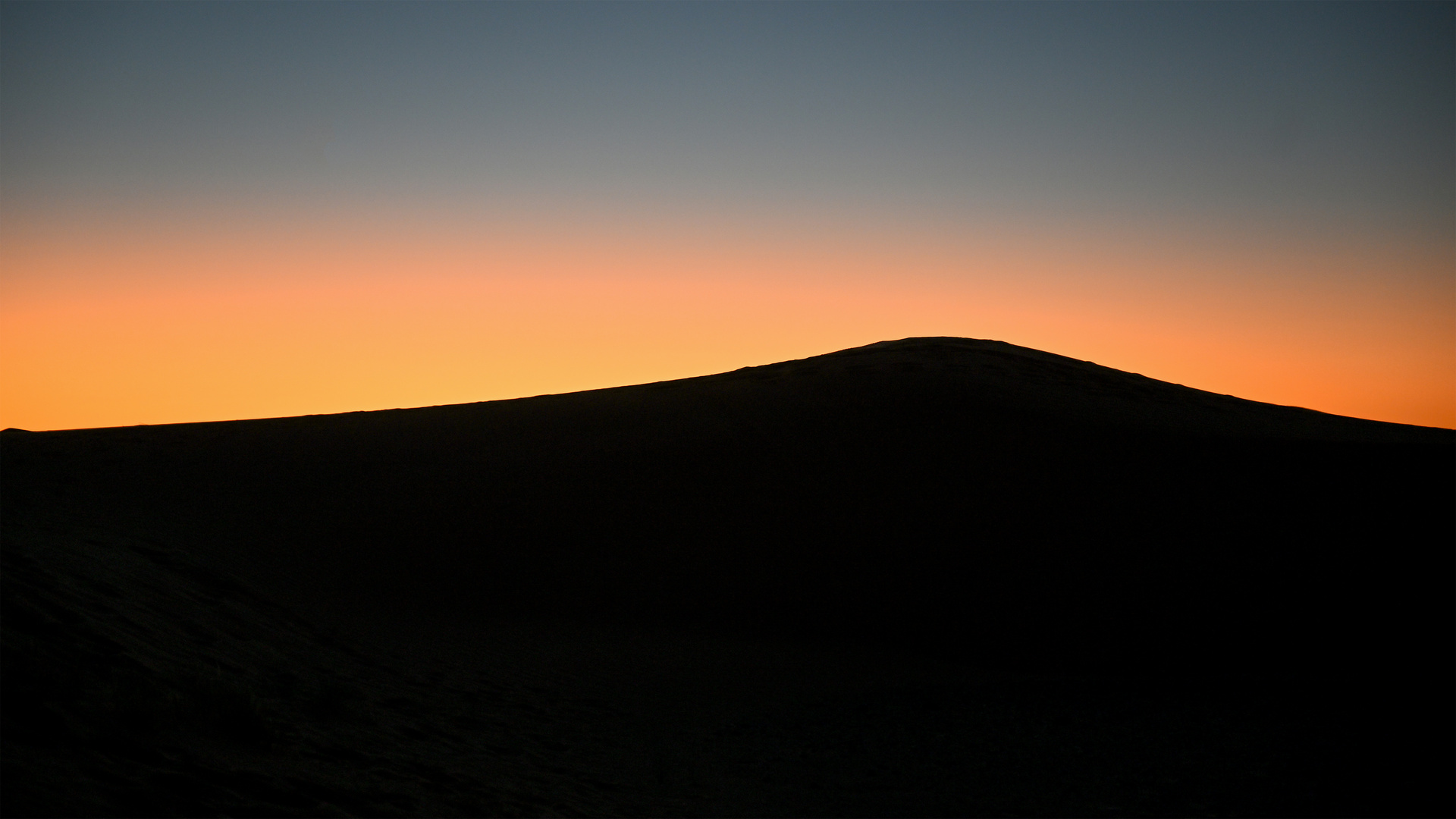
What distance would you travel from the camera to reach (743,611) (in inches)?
554

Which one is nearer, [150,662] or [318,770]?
→ [318,770]

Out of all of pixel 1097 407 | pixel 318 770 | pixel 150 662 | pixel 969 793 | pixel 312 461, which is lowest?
pixel 969 793

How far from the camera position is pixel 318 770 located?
5.86 meters

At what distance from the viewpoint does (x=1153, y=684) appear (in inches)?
403

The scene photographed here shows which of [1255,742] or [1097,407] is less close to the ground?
[1097,407]

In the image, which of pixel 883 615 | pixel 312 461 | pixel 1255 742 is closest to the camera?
pixel 1255 742

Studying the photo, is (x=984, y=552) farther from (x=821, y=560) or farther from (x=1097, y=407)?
(x=1097, y=407)

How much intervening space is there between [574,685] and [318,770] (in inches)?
193

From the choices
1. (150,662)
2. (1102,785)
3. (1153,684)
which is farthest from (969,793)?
(150,662)

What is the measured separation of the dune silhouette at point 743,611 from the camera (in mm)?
6477

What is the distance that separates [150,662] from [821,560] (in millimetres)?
10508

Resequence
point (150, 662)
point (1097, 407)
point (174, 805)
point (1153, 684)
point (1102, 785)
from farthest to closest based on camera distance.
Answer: point (1097, 407), point (1153, 684), point (1102, 785), point (150, 662), point (174, 805)

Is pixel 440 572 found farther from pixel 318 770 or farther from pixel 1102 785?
pixel 1102 785

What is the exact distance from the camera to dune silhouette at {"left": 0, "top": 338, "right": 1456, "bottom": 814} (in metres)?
6.48
